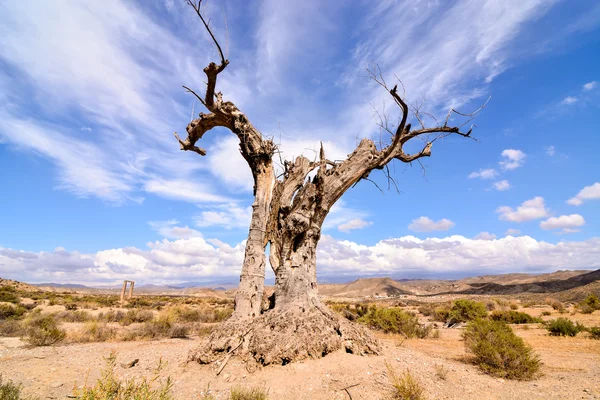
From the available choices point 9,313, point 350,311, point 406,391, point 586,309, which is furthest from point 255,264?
point 586,309

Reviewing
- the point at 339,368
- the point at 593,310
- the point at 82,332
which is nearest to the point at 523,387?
the point at 339,368

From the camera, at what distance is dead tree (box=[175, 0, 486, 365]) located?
20.1 feet

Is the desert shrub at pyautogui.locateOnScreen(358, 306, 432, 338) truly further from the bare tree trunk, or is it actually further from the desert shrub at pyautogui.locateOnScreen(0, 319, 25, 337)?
the desert shrub at pyautogui.locateOnScreen(0, 319, 25, 337)

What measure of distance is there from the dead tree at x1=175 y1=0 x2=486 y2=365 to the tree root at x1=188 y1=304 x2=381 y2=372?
2 centimetres

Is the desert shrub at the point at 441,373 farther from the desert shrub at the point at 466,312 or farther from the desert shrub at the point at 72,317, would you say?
the desert shrub at the point at 72,317

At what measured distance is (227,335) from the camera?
20.9 ft

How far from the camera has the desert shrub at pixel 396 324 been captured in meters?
11.9

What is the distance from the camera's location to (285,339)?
5930 mm

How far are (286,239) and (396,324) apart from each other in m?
7.80

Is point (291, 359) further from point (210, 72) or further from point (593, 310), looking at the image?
point (593, 310)

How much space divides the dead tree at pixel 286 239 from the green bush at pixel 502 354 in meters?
2.36

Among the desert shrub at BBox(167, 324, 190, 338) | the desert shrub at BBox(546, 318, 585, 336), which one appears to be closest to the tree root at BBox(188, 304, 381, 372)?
the desert shrub at BBox(167, 324, 190, 338)

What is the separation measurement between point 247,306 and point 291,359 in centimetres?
179

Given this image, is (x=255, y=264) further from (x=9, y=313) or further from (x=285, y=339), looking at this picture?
(x=9, y=313)
